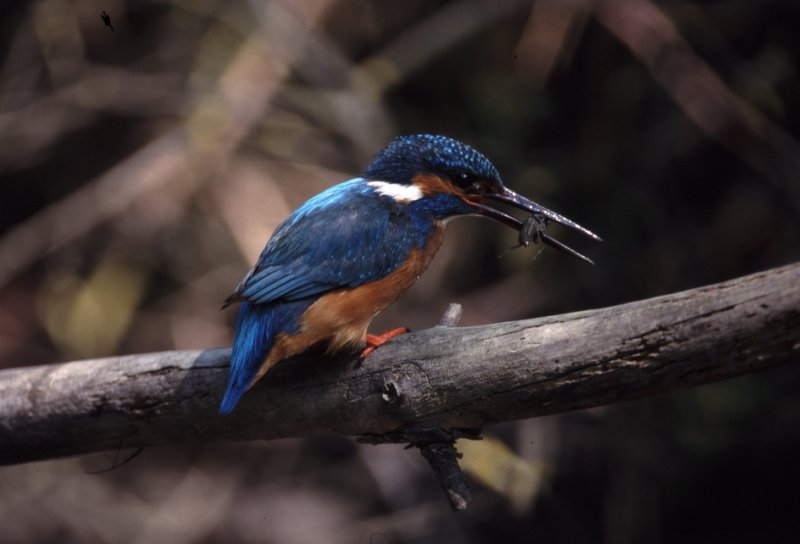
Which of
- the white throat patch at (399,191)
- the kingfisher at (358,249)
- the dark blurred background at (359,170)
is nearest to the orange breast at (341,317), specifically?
the kingfisher at (358,249)

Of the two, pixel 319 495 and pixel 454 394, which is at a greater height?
pixel 454 394

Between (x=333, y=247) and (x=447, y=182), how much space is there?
1.25 ft

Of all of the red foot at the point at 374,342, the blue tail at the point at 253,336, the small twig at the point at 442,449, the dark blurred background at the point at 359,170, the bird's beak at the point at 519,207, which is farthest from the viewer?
the dark blurred background at the point at 359,170

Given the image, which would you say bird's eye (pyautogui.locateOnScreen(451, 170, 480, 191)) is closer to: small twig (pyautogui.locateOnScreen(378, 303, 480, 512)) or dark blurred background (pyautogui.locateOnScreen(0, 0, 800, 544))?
small twig (pyautogui.locateOnScreen(378, 303, 480, 512))

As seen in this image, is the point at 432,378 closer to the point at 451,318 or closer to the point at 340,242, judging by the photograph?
the point at 451,318

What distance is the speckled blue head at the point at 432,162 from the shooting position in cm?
257

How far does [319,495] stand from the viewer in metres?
4.48

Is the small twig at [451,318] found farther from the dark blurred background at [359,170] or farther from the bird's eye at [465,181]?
the dark blurred background at [359,170]

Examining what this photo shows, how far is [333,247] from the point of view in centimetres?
247

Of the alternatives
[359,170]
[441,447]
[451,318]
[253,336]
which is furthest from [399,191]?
[359,170]

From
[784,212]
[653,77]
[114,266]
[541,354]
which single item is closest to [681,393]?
[784,212]

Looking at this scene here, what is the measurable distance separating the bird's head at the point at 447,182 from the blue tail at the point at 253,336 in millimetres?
457

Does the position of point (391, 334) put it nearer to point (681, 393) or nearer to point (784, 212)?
point (681, 393)

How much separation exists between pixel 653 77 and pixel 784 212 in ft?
2.76
